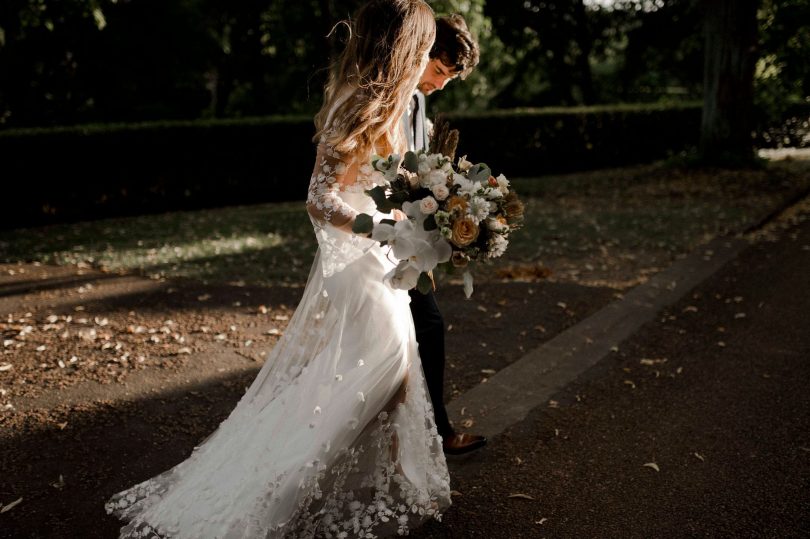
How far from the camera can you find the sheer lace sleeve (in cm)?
296

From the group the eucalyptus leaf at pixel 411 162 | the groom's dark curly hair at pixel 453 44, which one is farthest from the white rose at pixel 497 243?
the groom's dark curly hair at pixel 453 44

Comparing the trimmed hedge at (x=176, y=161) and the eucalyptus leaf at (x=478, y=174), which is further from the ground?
the eucalyptus leaf at (x=478, y=174)

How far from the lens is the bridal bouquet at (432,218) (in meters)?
2.78

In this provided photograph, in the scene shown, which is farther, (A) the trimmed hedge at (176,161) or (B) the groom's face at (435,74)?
(A) the trimmed hedge at (176,161)

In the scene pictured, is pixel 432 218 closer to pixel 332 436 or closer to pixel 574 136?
pixel 332 436

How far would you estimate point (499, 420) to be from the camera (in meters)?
4.34

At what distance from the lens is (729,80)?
14.7m

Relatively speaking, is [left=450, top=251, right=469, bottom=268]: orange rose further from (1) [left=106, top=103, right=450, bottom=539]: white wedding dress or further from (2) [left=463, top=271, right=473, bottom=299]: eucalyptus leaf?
(1) [left=106, top=103, right=450, bottom=539]: white wedding dress

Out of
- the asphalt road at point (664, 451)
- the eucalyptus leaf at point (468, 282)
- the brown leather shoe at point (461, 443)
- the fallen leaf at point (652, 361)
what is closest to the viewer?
the eucalyptus leaf at point (468, 282)

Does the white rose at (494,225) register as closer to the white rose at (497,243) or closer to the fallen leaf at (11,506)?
the white rose at (497,243)

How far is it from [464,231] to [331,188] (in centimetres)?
63

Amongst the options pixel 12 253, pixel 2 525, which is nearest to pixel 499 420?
pixel 2 525

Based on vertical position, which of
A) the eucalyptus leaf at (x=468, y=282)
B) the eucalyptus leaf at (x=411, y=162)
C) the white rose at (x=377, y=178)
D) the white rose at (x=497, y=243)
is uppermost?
the eucalyptus leaf at (x=411, y=162)

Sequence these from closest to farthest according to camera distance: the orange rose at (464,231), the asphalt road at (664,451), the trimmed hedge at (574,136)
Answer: the orange rose at (464,231)
the asphalt road at (664,451)
the trimmed hedge at (574,136)
